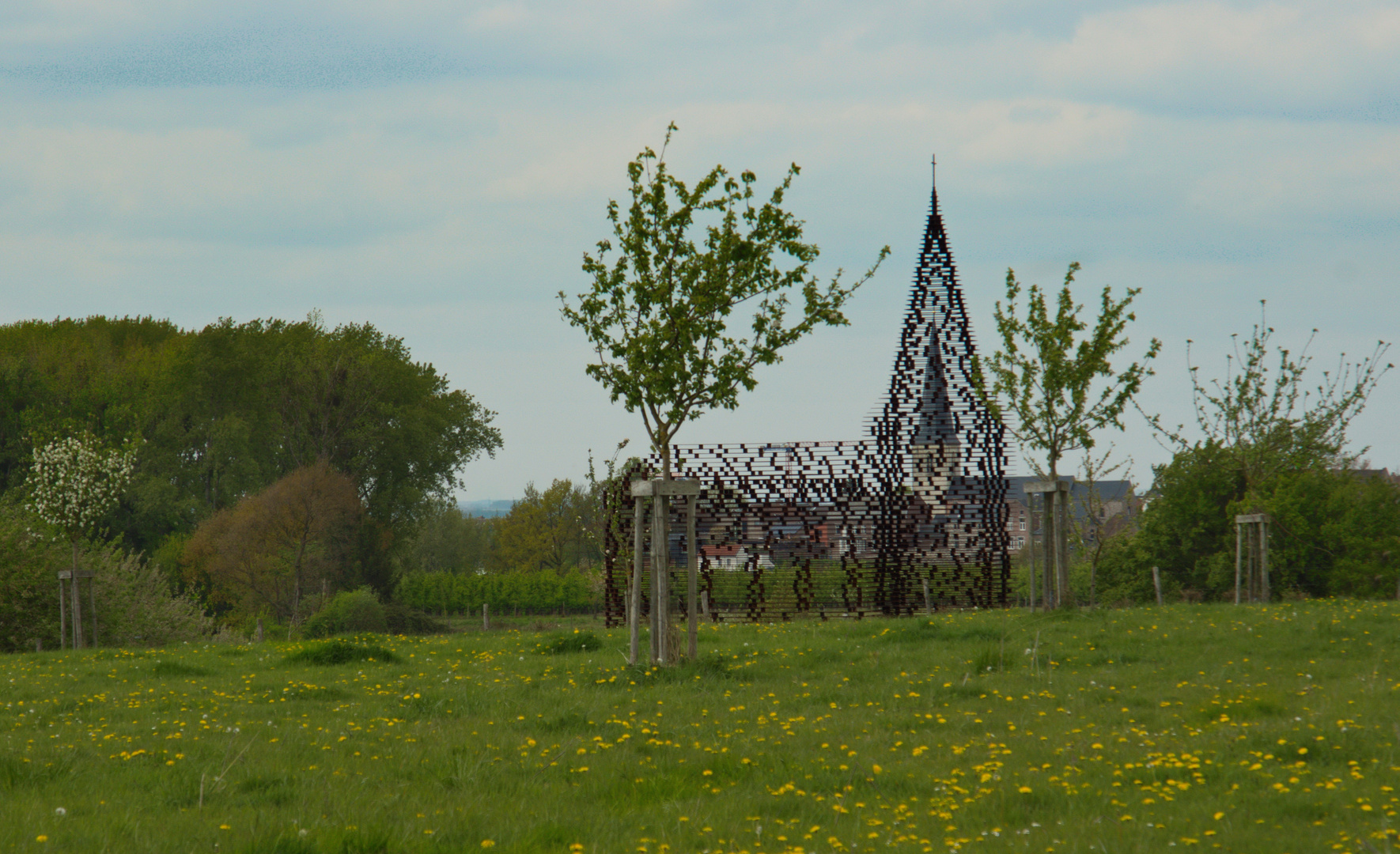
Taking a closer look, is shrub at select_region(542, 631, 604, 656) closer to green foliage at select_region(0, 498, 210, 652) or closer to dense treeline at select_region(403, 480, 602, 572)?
green foliage at select_region(0, 498, 210, 652)

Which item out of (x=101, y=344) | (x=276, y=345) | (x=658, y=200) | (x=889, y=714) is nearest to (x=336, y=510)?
(x=276, y=345)

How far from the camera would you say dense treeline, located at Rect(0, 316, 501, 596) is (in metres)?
46.5

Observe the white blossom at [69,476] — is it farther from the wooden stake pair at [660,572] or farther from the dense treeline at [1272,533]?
the dense treeline at [1272,533]

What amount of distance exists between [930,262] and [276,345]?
42662mm

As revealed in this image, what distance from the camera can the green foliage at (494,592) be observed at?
50969 mm

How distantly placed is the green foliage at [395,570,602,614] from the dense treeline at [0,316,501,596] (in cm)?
209

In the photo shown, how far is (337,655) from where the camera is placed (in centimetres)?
1421

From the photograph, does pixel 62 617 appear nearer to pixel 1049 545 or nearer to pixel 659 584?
pixel 659 584

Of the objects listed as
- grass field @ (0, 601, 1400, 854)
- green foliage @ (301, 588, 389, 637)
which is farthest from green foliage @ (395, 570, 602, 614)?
grass field @ (0, 601, 1400, 854)

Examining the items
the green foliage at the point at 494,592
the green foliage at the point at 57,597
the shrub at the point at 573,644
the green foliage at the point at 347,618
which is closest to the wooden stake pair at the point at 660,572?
the shrub at the point at 573,644

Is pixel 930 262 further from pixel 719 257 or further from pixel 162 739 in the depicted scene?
pixel 162 739

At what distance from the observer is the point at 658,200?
12.6m

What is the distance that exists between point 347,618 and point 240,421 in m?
19.9

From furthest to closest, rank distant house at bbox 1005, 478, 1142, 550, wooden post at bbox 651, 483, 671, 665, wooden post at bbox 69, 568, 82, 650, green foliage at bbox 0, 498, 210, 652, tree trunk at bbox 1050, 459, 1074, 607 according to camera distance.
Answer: green foliage at bbox 0, 498, 210, 652 < wooden post at bbox 69, 568, 82, 650 < distant house at bbox 1005, 478, 1142, 550 < tree trunk at bbox 1050, 459, 1074, 607 < wooden post at bbox 651, 483, 671, 665
